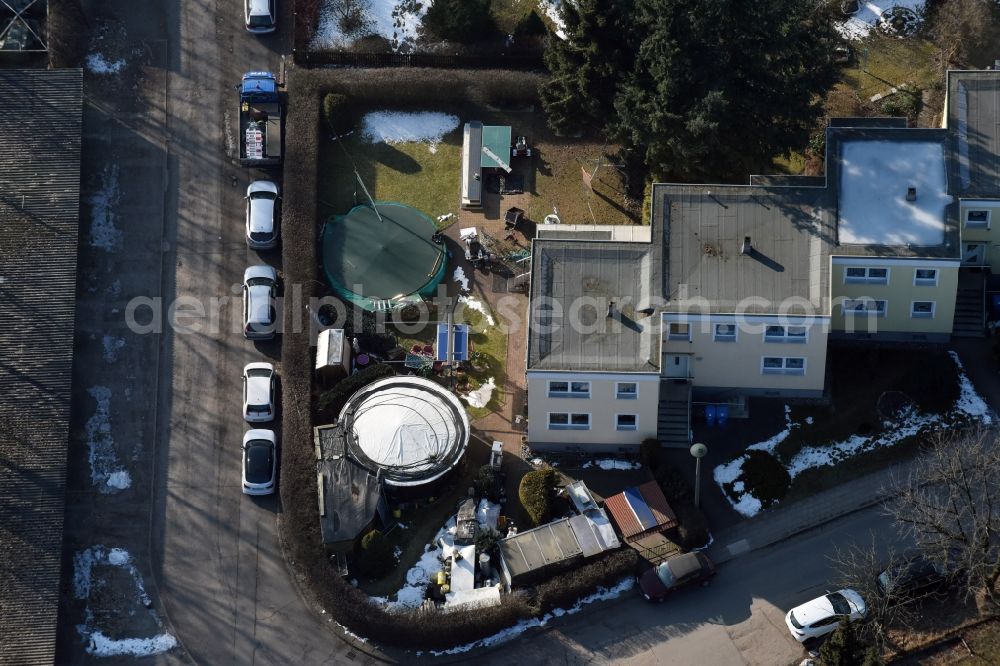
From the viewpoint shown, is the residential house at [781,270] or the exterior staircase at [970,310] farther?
the exterior staircase at [970,310]

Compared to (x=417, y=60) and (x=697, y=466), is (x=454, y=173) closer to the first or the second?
(x=417, y=60)

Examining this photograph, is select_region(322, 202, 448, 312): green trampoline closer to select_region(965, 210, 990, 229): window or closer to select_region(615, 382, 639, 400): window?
select_region(615, 382, 639, 400): window

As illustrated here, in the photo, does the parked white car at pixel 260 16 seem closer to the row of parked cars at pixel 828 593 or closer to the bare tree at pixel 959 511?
the row of parked cars at pixel 828 593

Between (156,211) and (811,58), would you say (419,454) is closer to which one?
(156,211)

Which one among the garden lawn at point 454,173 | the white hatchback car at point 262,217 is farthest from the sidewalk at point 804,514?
the white hatchback car at point 262,217

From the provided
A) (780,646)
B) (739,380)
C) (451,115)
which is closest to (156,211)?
(451,115)

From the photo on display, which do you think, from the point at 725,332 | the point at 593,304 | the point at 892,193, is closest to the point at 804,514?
the point at 725,332

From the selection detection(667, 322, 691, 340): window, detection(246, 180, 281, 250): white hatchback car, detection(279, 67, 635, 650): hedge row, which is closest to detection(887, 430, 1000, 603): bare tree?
detection(667, 322, 691, 340): window
